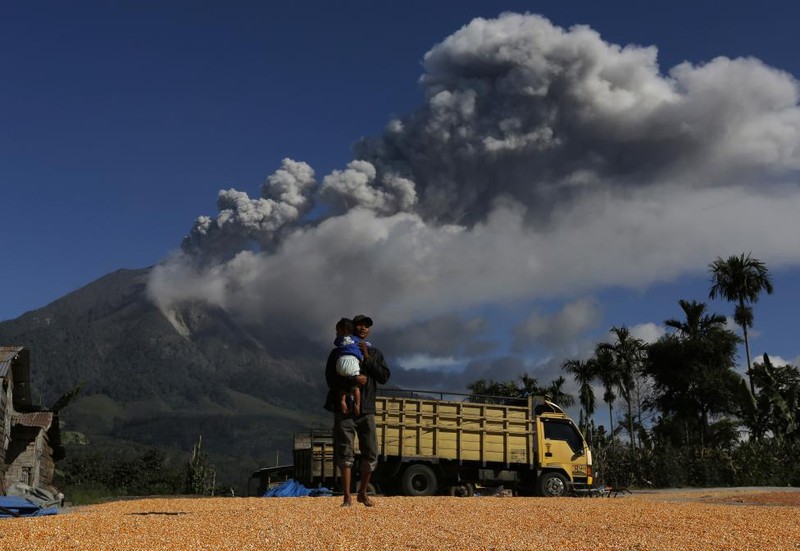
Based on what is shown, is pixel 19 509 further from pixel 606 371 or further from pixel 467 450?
pixel 606 371

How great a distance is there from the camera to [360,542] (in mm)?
6332

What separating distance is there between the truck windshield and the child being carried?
12.1 metres

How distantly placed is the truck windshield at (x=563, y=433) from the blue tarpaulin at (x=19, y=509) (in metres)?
13.2

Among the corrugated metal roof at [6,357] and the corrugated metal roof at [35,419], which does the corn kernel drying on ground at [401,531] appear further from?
the corrugated metal roof at [35,419]

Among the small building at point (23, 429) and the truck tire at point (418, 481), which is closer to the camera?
the truck tire at point (418, 481)

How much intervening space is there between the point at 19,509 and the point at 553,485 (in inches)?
542

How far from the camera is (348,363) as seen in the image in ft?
31.0

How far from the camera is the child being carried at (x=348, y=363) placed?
944 cm

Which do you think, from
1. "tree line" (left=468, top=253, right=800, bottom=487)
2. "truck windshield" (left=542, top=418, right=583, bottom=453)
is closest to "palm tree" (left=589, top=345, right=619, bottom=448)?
"tree line" (left=468, top=253, right=800, bottom=487)

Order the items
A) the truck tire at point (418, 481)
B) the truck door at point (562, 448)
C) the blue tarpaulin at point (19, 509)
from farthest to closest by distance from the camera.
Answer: the truck door at point (562, 448) → the truck tire at point (418, 481) → the blue tarpaulin at point (19, 509)

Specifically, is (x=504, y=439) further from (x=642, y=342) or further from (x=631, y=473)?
(x=642, y=342)

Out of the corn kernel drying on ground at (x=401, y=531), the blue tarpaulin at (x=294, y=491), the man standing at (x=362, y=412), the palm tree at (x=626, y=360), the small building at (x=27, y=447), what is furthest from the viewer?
the palm tree at (x=626, y=360)

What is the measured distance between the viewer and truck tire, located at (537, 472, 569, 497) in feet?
65.8

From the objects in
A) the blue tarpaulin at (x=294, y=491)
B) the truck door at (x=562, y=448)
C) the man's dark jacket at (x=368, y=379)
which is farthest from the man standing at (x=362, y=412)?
the truck door at (x=562, y=448)
